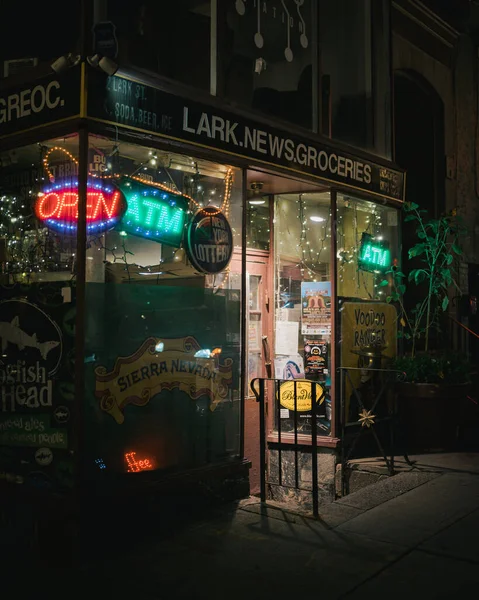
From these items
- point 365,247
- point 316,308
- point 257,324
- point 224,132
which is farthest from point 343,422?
point 224,132

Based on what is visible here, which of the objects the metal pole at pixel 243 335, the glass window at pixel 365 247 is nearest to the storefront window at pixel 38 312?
the metal pole at pixel 243 335

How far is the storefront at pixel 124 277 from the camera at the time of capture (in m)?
5.45

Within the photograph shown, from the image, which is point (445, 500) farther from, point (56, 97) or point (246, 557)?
point (56, 97)

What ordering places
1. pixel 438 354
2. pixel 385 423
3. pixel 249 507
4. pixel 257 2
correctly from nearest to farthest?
pixel 249 507, pixel 257 2, pixel 385 423, pixel 438 354

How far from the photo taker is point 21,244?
6.01m

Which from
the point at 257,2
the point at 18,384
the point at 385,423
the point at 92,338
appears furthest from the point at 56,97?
the point at 385,423

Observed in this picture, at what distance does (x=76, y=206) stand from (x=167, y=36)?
82.1 inches

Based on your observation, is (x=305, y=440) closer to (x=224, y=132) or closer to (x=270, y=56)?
Answer: (x=224, y=132)

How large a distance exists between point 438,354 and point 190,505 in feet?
16.1

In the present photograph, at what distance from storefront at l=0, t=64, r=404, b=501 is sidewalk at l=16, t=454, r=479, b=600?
2.00 ft

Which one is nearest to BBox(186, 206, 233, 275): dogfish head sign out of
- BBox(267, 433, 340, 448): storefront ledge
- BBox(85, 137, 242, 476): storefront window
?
BBox(85, 137, 242, 476): storefront window

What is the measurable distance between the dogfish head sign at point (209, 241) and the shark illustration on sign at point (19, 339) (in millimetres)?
1561

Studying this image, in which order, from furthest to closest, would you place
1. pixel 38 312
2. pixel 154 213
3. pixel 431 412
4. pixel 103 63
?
pixel 431 412 → pixel 154 213 → pixel 38 312 → pixel 103 63

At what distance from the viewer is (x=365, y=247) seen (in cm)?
902
